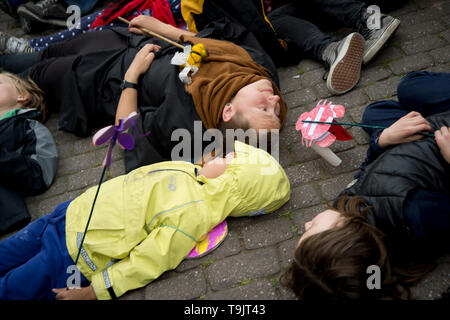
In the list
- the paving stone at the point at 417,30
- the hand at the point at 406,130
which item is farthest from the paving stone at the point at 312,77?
the hand at the point at 406,130

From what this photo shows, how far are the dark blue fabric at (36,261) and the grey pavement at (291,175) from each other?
40 cm

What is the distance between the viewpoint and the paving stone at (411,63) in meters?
2.65

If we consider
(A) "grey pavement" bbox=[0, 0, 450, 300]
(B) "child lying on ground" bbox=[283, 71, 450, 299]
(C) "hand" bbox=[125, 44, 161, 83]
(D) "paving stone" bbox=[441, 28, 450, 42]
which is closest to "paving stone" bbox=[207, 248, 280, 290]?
(A) "grey pavement" bbox=[0, 0, 450, 300]

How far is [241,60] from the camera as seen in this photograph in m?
2.52

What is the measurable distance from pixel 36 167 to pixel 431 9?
338 centimetres

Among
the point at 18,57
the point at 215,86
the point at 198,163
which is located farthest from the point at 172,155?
the point at 18,57

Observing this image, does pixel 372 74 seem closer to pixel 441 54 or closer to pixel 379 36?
pixel 379 36

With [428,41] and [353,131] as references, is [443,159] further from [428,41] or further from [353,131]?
[428,41]

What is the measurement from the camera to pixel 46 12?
3.84 metres

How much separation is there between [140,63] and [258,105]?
3.41 feet

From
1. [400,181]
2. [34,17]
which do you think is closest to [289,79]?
[400,181]

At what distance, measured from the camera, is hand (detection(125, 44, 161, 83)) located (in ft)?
8.80
